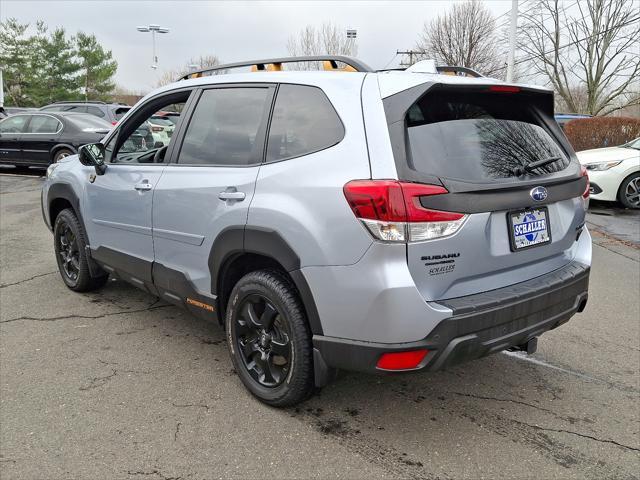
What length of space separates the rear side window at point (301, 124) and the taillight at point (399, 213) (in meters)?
0.39

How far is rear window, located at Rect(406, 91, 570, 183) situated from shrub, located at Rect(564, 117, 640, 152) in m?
15.0

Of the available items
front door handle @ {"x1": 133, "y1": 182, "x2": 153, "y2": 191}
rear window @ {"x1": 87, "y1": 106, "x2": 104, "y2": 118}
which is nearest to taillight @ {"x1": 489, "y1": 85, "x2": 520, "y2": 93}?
front door handle @ {"x1": 133, "y1": 182, "x2": 153, "y2": 191}

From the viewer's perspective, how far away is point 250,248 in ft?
9.36

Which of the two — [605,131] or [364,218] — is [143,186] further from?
[605,131]

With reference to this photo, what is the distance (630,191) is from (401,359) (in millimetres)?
9859

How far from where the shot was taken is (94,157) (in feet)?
13.6

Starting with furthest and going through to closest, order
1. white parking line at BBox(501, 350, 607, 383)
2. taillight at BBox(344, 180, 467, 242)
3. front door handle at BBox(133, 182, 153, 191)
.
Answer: front door handle at BBox(133, 182, 153, 191) < white parking line at BBox(501, 350, 607, 383) < taillight at BBox(344, 180, 467, 242)

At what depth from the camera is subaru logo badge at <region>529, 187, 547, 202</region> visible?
8.85ft

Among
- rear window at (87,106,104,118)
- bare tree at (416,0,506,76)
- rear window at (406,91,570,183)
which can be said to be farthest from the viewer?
bare tree at (416,0,506,76)

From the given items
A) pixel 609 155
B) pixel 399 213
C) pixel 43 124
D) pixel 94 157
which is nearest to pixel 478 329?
pixel 399 213

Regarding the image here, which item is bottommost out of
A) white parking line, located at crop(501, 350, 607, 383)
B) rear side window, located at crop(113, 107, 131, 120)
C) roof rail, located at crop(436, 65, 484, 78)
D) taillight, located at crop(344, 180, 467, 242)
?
white parking line, located at crop(501, 350, 607, 383)

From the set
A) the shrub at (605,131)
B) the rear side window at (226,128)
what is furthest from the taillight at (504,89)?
the shrub at (605,131)

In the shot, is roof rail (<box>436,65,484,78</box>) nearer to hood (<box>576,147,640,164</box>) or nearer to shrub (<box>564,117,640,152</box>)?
hood (<box>576,147,640,164</box>)

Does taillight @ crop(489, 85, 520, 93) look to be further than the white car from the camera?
No
